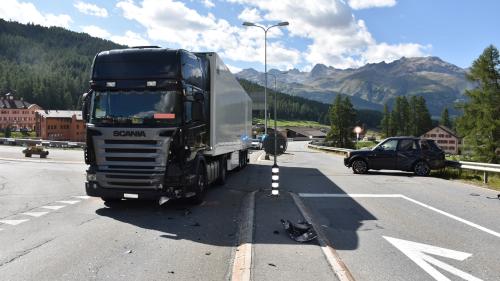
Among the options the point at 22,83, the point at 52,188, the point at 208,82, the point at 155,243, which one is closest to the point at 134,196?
the point at 155,243

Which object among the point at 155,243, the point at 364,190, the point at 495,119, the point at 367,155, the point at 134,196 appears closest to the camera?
the point at 155,243

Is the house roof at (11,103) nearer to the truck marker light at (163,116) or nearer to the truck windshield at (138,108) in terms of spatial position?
the truck windshield at (138,108)

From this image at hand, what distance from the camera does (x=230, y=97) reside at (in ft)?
53.6

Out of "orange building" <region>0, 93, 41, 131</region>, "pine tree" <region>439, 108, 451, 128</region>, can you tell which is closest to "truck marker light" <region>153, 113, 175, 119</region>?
"pine tree" <region>439, 108, 451, 128</region>

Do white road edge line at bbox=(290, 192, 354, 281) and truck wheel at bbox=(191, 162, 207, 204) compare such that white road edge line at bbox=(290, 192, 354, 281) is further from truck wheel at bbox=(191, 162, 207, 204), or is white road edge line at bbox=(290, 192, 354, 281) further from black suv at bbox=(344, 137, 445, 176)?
black suv at bbox=(344, 137, 445, 176)

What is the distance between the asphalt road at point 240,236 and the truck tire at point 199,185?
21 centimetres

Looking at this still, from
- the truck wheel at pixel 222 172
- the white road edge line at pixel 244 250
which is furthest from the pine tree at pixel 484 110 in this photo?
the white road edge line at pixel 244 250

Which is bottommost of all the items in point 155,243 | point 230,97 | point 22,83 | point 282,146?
point 155,243

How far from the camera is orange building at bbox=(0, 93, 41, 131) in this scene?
15550 centimetres

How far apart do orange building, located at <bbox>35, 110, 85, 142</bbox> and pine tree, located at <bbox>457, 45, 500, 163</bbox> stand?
87.6 meters

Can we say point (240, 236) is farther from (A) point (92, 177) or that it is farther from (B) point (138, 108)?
(A) point (92, 177)

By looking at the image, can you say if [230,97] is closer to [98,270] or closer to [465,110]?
[98,270]

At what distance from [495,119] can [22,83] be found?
164128 mm

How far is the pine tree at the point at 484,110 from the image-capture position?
151ft
